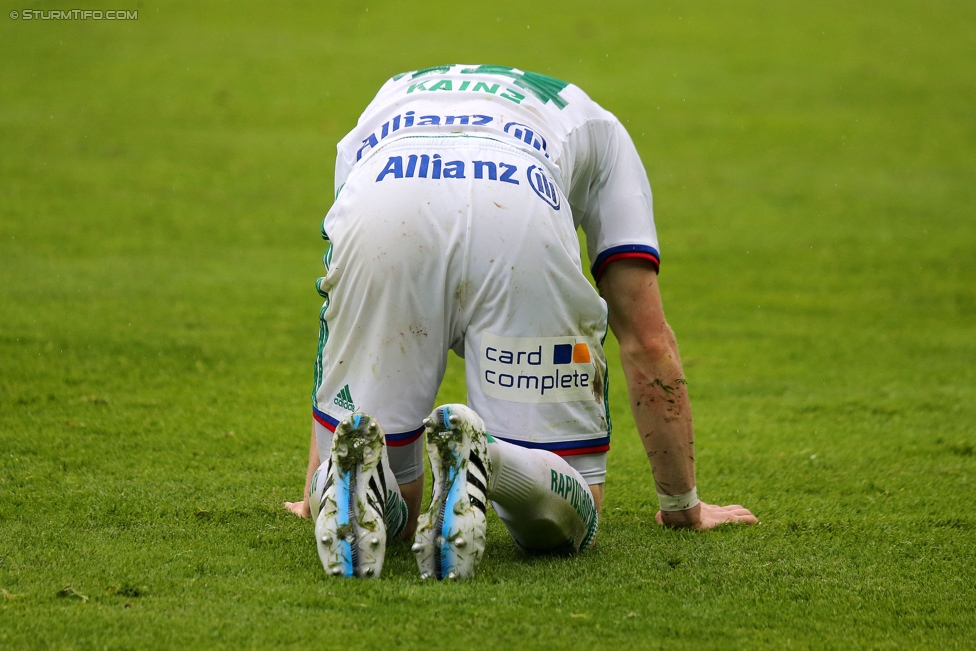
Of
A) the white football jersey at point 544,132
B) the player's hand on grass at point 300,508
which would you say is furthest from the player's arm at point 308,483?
the white football jersey at point 544,132

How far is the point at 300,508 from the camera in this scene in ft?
10.5

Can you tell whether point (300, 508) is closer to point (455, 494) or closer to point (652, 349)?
point (455, 494)

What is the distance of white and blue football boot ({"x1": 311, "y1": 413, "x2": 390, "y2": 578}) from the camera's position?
241cm

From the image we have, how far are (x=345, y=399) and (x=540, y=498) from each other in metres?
0.53

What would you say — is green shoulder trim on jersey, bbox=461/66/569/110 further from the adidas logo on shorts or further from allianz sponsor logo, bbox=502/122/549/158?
the adidas logo on shorts

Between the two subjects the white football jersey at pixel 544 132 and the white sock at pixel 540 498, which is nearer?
the white sock at pixel 540 498

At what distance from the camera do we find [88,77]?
13.8 meters

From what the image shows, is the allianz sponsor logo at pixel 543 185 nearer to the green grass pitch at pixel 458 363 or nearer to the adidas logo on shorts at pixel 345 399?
the adidas logo on shorts at pixel 345 399

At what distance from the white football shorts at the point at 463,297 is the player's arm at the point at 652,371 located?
31 centimetres

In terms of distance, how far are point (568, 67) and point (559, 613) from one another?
1325 centimetres

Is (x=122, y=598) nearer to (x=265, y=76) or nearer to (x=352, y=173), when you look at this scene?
(x=352, y=173)

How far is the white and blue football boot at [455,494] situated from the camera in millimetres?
2383

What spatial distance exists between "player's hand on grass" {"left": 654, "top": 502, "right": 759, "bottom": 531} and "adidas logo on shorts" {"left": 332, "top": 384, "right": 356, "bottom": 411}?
3.39 ft

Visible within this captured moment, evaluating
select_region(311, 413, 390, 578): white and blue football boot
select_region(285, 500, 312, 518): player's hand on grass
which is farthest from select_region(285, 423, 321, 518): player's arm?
select_region(311, 413, 390, 578): white and blue football boot
